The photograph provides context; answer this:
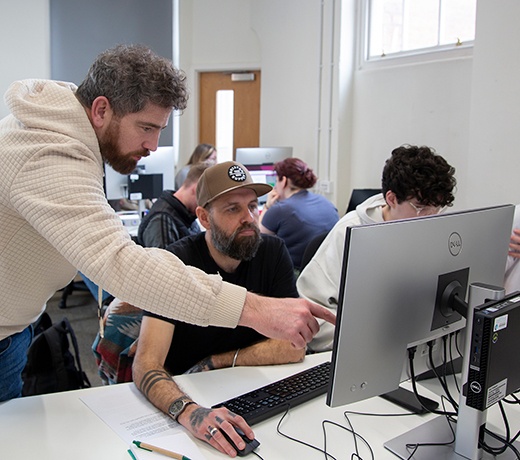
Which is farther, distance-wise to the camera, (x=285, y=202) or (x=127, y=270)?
(x=285, y=202)

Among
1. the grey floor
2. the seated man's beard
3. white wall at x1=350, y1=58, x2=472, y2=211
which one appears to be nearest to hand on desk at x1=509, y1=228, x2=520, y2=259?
the seated man's beard

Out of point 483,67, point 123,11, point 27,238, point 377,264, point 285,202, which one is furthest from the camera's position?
point 123,11

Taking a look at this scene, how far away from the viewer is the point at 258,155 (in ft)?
15.9

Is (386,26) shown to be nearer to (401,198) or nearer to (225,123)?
(225,123)

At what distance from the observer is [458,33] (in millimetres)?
3805

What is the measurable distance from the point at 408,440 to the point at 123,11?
5.48m

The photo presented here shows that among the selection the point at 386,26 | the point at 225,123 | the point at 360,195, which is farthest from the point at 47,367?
the point at 225,123

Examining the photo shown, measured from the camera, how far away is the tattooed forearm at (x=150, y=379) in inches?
51.8

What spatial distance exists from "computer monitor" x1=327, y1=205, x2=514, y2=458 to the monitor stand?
2.6 inches

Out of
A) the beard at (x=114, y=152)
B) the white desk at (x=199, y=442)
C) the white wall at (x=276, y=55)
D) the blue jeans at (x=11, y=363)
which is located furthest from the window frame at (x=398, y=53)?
the blue jeans at (x=11, y=363)

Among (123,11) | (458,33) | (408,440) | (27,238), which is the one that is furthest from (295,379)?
(123,11)

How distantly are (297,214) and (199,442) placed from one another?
2308 mm

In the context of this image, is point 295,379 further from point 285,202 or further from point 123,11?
point 123,11

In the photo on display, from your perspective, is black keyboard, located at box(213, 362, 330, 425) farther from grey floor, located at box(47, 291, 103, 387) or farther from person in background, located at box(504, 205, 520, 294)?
grey floor, located at box(47, 291, 103, 387)
